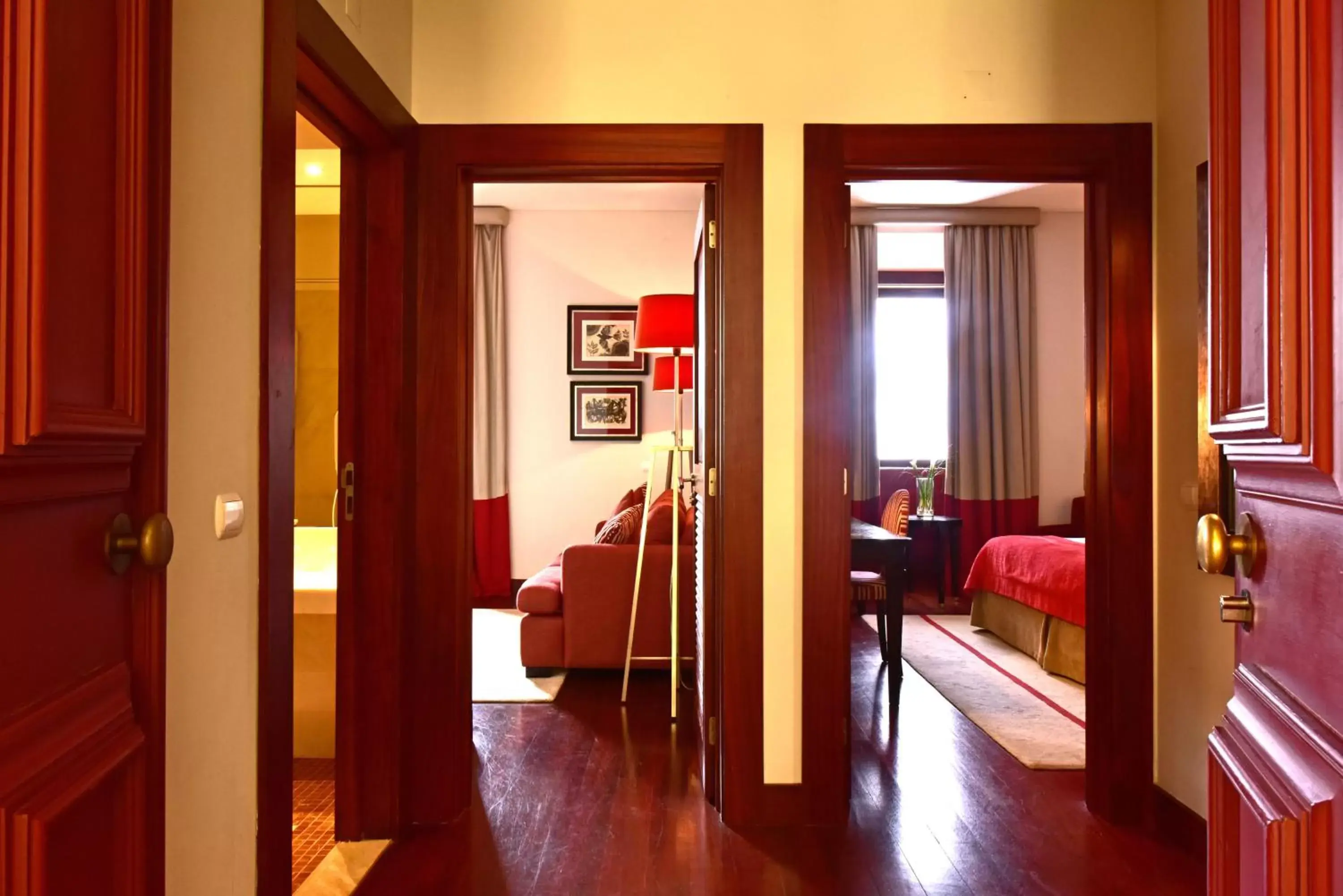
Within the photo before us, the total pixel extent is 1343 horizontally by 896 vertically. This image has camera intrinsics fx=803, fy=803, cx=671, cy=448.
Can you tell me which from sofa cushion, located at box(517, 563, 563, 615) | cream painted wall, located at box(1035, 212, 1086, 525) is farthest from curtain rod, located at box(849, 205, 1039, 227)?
sofa cushion, located at box(517, 563, 563, 615)

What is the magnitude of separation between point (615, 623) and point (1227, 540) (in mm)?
3302

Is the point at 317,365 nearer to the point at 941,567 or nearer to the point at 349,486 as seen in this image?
the point at 349,486

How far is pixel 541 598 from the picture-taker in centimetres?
394

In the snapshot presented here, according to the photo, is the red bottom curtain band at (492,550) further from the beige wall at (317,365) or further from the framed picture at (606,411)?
the beige wall at (317,365)

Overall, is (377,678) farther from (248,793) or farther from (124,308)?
(124,308)

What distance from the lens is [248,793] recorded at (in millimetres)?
1496

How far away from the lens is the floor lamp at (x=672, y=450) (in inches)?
136

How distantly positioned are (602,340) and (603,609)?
8.95 feet

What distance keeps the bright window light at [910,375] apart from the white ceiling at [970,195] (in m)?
0.90

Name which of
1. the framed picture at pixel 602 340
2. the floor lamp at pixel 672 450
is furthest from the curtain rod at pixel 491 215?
the floor lamp at pixel 672 450

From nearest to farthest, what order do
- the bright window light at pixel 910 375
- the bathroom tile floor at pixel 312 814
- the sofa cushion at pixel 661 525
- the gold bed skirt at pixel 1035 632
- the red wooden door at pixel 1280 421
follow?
1. the red wooden door at pixel 1280 421
2. the bathroom tile floor at pixel 312 814
3. the sofa cushion at pixel 661 525
4. the gold bed skirt at pixel 1035 632
5. the bright window light at pixel 910 375

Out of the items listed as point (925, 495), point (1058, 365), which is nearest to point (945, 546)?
point (925, 495)

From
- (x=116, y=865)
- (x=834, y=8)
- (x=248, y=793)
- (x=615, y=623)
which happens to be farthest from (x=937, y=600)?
(x=116, y=865)

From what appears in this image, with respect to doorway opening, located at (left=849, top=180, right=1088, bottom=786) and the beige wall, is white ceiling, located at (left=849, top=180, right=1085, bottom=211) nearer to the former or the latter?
doorway opening, located at (left=849, top=180, right=1088, bottom=786)
